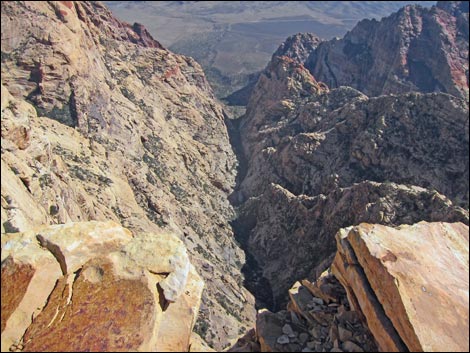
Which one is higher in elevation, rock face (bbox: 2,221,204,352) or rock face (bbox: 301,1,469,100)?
rock face (bbox: 2,221,204,352)

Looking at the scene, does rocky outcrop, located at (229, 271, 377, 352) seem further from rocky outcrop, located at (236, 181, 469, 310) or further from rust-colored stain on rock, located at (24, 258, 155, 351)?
rocky outcrop, located at (236, 181, 469, 310)

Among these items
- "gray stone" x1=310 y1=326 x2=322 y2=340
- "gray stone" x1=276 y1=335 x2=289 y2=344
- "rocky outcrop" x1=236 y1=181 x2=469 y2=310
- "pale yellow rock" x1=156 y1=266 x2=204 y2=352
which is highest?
"pale yellow rock" x1=156 y1=266 x2=204 y2=352

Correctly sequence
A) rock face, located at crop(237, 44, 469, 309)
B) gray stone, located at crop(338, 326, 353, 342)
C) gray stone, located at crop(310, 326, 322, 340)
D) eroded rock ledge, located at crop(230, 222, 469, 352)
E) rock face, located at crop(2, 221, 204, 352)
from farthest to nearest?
rock face, located at crop(237, 44, 469, 309)
gray stone, located at crop(310, 326, 322, 340)
gray stone, located at crop(338, 326, 353, 342)
eroded rock ledge, located at crop(230, 222, 469, 352)
rock face, located at crop(2, 221, 204, 352)

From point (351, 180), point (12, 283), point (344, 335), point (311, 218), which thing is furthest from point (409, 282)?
point (351, 180)

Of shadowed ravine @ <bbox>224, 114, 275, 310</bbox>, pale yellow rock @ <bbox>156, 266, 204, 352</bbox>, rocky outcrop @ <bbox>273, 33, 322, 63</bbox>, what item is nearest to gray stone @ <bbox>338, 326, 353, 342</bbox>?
pale yellow rock @ <bbox>156, 266, 204, 352</bbox>

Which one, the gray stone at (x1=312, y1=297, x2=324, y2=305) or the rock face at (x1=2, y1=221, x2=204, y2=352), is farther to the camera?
the gray stone at (x1=312, y1=297, x2=324, y2=305)

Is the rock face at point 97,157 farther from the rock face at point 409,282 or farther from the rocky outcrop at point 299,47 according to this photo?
the rocky outcrop at point 299,47

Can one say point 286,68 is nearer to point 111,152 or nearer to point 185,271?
point 111,152

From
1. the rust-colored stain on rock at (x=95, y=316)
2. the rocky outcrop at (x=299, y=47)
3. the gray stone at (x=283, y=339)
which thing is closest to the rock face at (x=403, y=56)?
the rocky outcrop at (x=299, y=47)
